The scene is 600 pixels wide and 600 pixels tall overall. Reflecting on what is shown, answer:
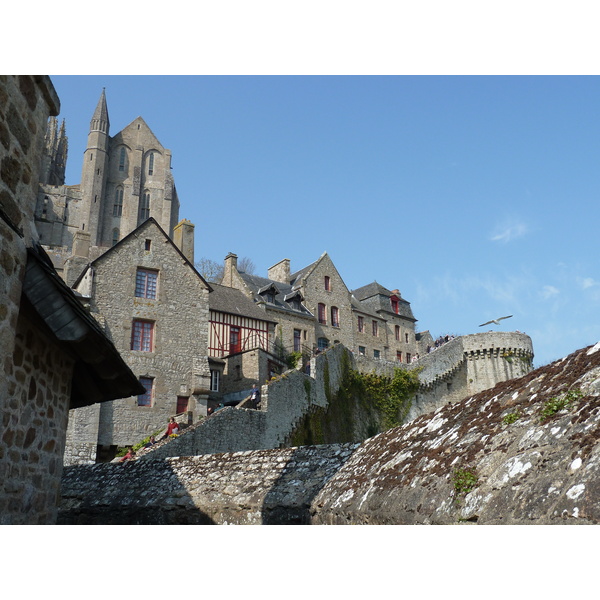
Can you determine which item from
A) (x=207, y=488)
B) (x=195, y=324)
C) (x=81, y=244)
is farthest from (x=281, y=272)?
(x=207, y=488)

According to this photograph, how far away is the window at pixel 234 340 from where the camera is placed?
98.7 feet

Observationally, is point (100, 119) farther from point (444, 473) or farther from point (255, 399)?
point (444, 473)

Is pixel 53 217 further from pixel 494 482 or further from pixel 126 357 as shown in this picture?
pixel 494 482

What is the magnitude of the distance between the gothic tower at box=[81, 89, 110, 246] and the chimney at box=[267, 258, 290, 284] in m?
30.7

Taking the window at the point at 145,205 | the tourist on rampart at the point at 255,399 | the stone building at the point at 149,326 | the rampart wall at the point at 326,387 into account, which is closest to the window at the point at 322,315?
the rampart wall at the point at 326,387

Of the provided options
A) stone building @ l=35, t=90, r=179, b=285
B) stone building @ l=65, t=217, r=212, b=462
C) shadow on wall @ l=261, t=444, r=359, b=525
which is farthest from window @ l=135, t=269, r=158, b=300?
stone building @ l=35, t=90, r=179, b=285

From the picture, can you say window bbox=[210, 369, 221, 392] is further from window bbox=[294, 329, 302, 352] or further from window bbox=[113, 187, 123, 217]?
window bbox=[113, 187, 123, 217]

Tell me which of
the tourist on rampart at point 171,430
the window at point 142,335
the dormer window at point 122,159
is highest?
the dormer window at point 122,159

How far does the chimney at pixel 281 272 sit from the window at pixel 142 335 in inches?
819

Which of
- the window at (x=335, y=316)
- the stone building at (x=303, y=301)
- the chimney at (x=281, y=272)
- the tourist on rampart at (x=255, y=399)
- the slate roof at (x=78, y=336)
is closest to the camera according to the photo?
the slate roof at (x=78, y=336)

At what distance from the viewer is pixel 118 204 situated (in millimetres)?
70625

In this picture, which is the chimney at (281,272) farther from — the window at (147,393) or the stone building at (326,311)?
the window at (147,393)

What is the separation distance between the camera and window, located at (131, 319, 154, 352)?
22281 mm

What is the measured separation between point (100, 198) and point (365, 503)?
232 ft
